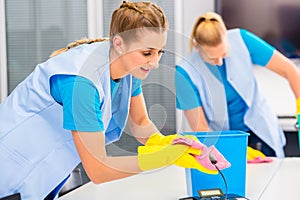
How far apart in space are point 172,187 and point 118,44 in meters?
0.70

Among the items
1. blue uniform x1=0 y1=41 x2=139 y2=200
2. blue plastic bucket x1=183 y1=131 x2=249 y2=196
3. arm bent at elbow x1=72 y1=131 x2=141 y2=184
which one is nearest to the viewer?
arm bent at elbow x1=72 y1=131 x2=141 y2=184

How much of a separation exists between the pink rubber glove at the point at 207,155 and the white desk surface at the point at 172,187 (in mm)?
244

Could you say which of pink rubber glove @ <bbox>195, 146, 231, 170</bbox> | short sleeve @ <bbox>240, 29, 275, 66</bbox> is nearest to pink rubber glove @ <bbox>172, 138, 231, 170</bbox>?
pink rubber glove @ <bbox>195, 146, 231, 170</bbox>

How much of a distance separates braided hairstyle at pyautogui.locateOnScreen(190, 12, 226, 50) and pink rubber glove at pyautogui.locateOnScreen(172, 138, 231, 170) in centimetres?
98

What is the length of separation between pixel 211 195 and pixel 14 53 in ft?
8.22

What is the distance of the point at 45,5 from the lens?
356 centimetres

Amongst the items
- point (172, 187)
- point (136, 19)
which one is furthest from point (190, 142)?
point (172, 187)

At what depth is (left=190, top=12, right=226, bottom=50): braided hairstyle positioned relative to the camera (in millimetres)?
2312

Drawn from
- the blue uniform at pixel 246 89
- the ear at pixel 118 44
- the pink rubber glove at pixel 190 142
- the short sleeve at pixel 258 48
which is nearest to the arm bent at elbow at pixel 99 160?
the pink rubber glove at pixel 190 142

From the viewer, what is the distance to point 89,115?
49.4 inches

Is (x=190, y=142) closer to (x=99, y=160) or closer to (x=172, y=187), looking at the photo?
(x=99, y=160)

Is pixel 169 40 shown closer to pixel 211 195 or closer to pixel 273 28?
pixel 211 195

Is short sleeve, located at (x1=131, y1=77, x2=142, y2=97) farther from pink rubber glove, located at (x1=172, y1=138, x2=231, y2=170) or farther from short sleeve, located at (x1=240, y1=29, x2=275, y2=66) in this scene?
short sleeve, located at (x1=240, y1=29, x2=275, y2=66)

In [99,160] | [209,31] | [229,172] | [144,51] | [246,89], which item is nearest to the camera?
[144,51]
